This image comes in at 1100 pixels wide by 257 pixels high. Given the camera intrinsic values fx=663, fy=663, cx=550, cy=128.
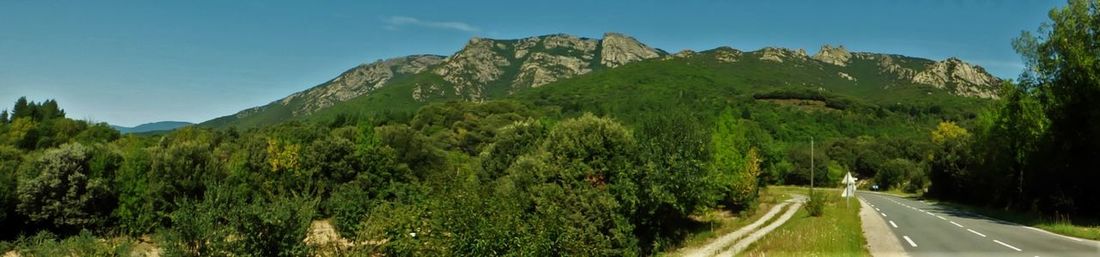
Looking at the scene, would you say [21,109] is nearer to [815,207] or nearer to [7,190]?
[7,190]

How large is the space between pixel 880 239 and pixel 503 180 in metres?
17.3

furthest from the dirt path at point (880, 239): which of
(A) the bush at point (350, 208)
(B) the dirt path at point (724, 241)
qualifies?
(A) the bush at point (350, 208)

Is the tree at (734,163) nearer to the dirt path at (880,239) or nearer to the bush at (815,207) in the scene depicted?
the bush at (815,207)

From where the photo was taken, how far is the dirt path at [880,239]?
2088cm

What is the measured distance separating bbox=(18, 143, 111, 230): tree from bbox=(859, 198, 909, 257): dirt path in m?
54.8

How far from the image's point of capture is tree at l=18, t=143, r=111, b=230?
49.6m

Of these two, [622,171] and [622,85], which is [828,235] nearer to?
[622,171]

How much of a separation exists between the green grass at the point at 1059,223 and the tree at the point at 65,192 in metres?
61.8

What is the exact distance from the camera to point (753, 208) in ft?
153

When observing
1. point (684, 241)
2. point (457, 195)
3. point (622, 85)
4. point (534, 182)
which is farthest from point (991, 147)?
point (622, 85)

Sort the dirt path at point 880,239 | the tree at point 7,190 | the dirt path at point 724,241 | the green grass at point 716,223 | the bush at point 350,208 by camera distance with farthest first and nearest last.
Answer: the tree at point 7,190 < the bush at point 350,208 < the green grass at point 716,223 < the dirt path at point 724,241 < the dirt path at point 880,239

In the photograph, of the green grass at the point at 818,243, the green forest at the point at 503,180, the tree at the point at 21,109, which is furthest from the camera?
the tree at the point at 21,109

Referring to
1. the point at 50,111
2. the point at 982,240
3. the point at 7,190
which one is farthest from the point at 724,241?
the point at 50,111

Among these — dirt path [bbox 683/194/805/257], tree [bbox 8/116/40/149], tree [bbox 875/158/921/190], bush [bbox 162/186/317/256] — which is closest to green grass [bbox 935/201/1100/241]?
dirt path [bbox 683/194/805/257]
